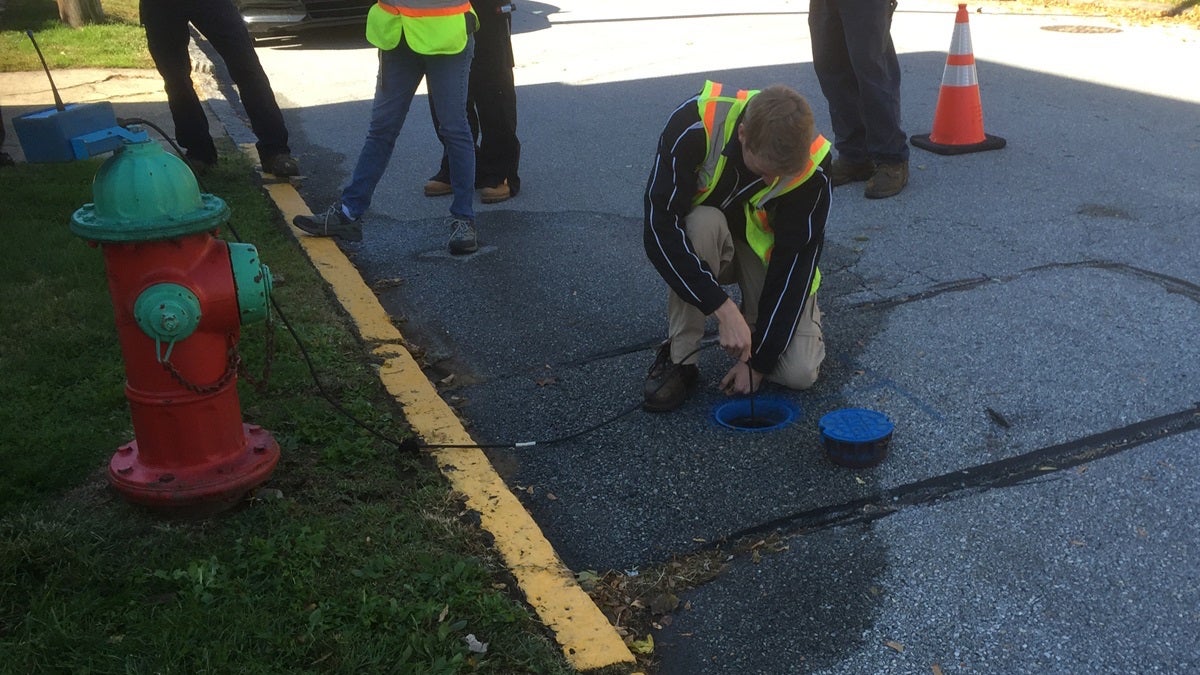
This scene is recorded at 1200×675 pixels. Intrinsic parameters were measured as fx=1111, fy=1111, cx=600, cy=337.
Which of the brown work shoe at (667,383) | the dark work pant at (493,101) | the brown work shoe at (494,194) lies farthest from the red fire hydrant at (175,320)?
the brown work shoe at (494,194)

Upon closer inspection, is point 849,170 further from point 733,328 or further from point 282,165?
point 282,165

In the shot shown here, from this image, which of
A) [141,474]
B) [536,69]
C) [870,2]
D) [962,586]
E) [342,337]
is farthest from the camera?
[536,69]

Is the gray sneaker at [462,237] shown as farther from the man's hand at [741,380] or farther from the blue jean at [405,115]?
the man's hand at [741,380]

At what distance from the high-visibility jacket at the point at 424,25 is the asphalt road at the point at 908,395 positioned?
0.99 m

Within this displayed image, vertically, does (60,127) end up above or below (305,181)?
above

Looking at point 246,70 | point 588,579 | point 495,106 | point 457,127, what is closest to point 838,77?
point 495,106

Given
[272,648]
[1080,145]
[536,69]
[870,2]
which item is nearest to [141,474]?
[272,648]

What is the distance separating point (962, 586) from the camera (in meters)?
2.74

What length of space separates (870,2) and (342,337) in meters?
3.27

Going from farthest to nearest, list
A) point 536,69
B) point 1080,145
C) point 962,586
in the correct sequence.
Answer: point 536,69
point 1080,145
point 962,586

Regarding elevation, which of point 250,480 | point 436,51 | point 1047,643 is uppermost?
point 436,51

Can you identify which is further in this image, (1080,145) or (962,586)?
(1080,145)

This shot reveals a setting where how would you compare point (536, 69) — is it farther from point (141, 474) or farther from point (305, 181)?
point (141, 474)

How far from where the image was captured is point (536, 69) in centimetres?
1016
